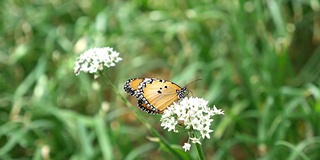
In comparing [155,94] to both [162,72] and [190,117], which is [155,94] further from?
[162,72]

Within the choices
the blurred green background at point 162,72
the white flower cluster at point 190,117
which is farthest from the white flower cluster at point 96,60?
the blurred green background at point 162,72

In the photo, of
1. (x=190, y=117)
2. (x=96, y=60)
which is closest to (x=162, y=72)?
(x=96, y=60)

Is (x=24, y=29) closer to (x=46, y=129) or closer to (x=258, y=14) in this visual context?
(x=46, y=129)

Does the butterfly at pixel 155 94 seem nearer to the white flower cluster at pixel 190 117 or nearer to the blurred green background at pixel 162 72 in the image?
the white flower cluster at pixel 190 117

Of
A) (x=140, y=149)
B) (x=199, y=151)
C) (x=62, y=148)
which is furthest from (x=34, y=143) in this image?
(x=199, y=151)

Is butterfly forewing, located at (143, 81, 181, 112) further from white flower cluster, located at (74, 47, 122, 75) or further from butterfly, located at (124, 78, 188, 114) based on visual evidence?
white flower cluster, located at (74, 47, 122, 75)
